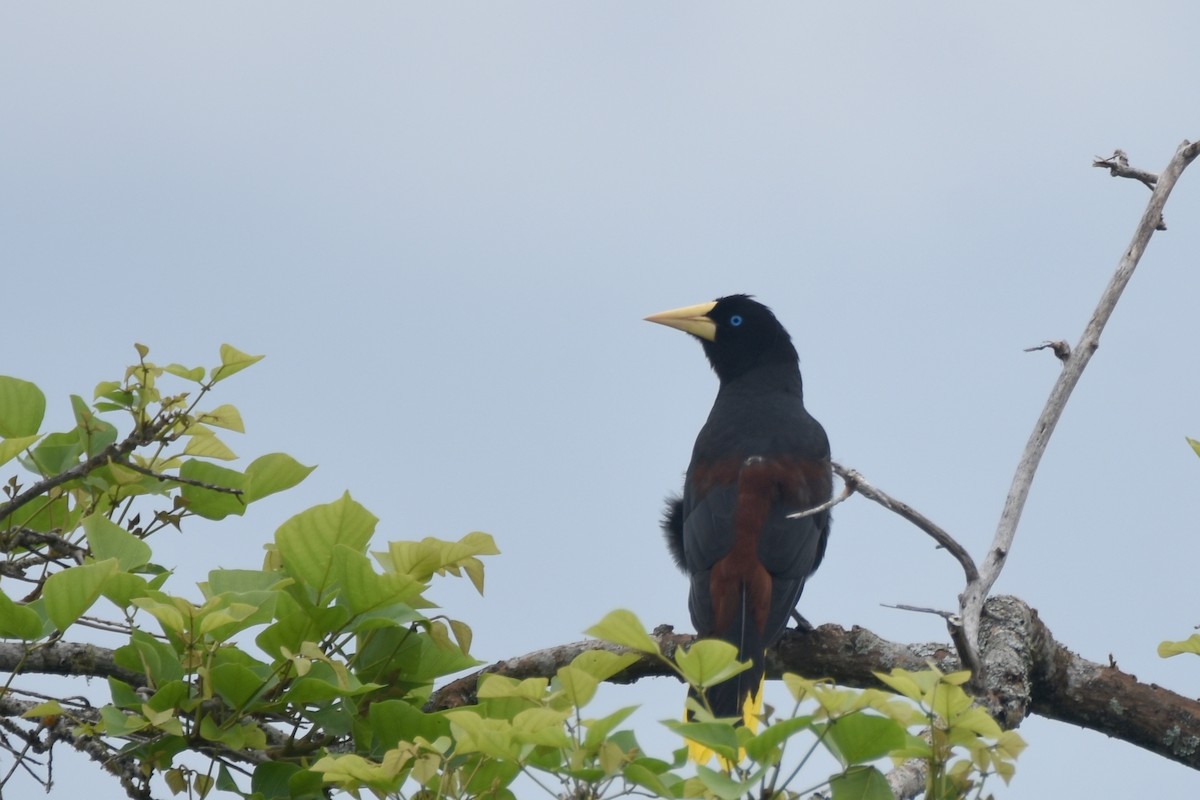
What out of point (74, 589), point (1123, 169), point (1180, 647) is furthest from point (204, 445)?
point (1123, 169)

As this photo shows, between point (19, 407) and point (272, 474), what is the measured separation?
55 centimetres

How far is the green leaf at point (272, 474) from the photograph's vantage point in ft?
9.25

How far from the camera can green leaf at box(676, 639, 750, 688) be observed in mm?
1753

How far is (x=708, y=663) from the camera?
5.81 feet

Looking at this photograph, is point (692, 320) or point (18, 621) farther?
point (692, 320)

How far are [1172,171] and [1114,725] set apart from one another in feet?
5.21

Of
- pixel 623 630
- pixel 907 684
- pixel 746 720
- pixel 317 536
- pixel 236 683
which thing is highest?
pixel 746 720

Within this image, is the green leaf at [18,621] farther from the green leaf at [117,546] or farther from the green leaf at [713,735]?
the green leaf at [713,735]

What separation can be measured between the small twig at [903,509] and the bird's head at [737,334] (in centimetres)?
356

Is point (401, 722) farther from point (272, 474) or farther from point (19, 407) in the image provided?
point (19, 407)

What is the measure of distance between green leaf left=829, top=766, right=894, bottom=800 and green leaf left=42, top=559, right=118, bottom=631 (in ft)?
4.03

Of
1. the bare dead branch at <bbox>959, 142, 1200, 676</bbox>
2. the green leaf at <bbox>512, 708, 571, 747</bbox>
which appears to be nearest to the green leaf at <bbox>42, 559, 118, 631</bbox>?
the green leaf at <bbox>512, 708, 571, 747</bbox>

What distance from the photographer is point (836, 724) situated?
175 cm

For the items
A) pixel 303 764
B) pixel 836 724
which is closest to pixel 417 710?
pixel 303 764
